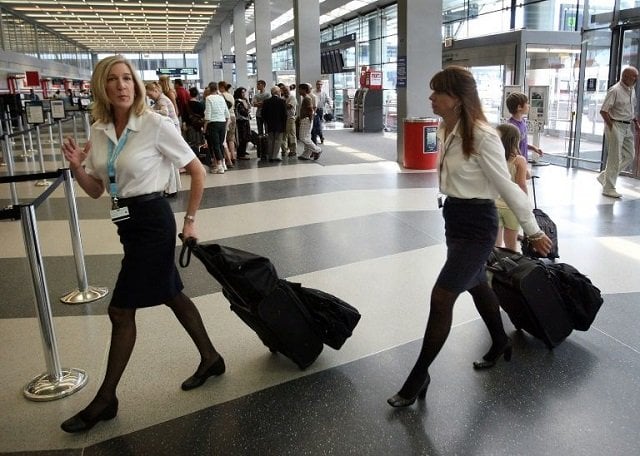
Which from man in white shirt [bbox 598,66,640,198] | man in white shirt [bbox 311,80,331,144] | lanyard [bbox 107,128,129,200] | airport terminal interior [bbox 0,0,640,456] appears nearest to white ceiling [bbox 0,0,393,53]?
man in white shirt [bbox 311,80,331,144]

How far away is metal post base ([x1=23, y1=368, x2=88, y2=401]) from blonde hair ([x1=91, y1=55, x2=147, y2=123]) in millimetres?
1440

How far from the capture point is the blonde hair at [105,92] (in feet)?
8.14

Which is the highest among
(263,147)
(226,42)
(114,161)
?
(226,42)

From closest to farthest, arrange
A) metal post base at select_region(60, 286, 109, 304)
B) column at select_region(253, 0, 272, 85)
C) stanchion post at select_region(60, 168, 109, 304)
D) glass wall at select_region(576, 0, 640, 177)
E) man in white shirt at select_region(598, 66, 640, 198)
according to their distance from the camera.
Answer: stanchion post at select_region(60, 168, 109, 304) < metal post base at select_region(60, 286, 109, 304) < man in white shirt at select_region(598, 66, 640, 198) < glass wall at select_region(576, 0, 640, 177) < column at select_region(253, 0, 272, 85)

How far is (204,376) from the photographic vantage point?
Answer: 303cm

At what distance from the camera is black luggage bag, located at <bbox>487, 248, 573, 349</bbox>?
314 centimetres

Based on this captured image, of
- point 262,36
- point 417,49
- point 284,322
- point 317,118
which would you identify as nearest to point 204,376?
point 284,322

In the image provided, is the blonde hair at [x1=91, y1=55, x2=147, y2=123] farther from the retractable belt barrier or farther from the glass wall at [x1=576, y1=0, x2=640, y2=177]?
the glass wall at [x1=576, y1=0, x2=640, y2=177]

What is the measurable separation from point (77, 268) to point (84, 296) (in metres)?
0.22

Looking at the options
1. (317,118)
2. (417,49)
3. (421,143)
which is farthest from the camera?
(317,118)

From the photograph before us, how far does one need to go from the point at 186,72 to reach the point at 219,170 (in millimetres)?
42116

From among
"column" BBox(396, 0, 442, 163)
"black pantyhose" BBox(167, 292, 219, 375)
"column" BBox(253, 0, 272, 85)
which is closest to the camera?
"black pantyhose" BBox(167, 292, 219, 375)

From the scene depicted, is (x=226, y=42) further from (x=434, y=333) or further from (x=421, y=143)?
(x=434, y=333)

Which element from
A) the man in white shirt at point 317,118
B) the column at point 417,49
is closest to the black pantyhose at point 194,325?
the column at point 417,49
